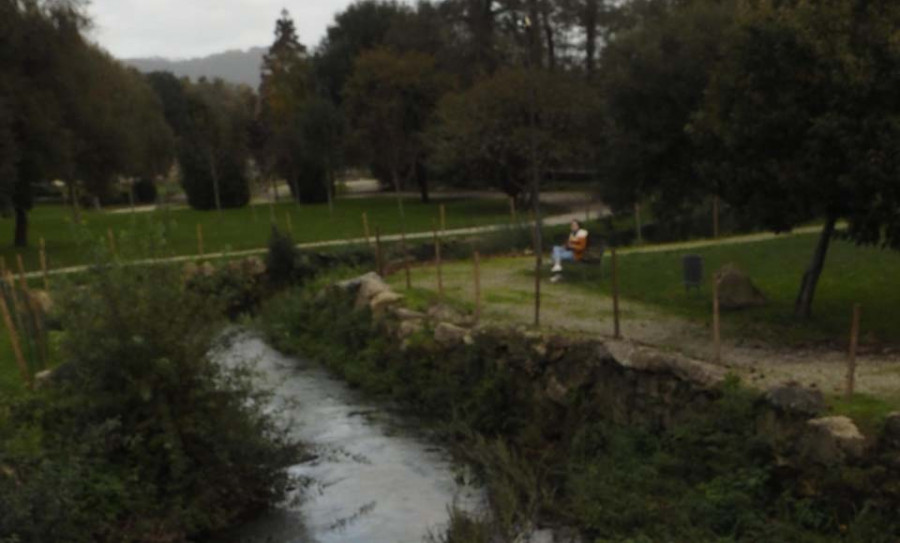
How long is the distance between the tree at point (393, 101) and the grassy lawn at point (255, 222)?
321cm

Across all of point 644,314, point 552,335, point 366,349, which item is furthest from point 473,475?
point 366,349

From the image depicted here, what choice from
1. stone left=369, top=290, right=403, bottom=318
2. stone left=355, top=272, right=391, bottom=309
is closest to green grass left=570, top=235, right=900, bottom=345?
stone left=369, top=290, right=403, bottom=318

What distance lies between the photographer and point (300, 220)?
47.8 meters

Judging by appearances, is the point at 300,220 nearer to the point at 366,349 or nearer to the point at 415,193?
the point at 415,193

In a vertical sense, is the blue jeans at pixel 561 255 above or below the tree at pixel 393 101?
below

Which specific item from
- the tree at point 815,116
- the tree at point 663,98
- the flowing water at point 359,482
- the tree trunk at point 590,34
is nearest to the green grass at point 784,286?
the tree at point 815,116

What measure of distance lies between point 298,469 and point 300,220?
32.6 meters

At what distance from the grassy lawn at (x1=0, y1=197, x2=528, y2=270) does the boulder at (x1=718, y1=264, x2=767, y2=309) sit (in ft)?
65.6

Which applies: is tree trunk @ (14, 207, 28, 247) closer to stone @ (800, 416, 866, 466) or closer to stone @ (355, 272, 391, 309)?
stone @ (355, 272, 391, 309)

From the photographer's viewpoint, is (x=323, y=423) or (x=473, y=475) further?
(x=323, y=423)

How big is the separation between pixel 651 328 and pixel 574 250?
5844 mm

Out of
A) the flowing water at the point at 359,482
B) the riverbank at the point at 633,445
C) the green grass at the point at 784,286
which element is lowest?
the flowing water at the point at 359,482

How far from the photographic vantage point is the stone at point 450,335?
19.0 meters

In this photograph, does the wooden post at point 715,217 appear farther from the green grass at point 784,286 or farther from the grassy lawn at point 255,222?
the grassy lawn at point 255,222
